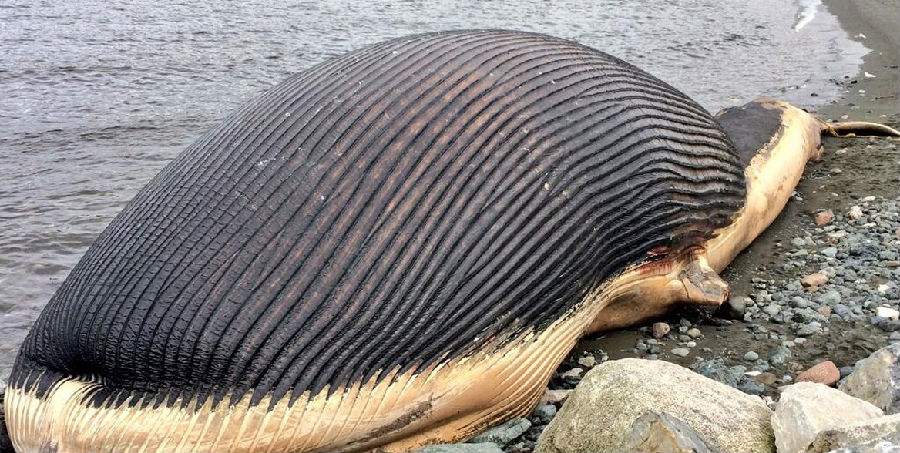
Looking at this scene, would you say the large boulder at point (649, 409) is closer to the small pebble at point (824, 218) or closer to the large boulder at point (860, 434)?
the large boulder at point (860, 434)

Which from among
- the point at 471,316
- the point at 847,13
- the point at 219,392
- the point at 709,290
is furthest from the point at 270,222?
the point at 847,13

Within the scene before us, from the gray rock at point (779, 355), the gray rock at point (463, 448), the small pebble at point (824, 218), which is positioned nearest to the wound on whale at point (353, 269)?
the gray rock at point (463, 448)

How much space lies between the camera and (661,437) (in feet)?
8.28

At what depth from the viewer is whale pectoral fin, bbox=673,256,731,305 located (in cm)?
485

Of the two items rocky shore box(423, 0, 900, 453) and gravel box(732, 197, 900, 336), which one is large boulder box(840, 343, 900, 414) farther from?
gravel box(732, 197, 900, 336)

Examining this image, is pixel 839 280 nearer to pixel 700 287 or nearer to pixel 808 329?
pixel 808 329

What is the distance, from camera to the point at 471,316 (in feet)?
11.9

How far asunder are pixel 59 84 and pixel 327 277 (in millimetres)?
7877

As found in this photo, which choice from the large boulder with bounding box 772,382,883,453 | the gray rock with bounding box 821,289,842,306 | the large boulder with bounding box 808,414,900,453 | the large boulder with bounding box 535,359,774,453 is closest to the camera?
the large boulder with bounding box 808,414,900,453

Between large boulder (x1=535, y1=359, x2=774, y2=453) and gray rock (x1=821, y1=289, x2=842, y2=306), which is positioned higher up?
large boulder (x1=535, y1=359, x2=774, y2=453)

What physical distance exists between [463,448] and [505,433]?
14.5 inches

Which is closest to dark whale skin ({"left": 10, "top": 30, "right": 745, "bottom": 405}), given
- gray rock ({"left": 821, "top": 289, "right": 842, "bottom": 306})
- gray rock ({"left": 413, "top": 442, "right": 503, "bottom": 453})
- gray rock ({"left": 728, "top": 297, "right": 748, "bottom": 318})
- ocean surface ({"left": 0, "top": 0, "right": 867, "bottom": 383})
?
gray rock ({"left": 413, "top": 442, "right": 503, "bottom": 453})

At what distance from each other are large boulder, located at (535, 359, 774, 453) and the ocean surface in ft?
11.4

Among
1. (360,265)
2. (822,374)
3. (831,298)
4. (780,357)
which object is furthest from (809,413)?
(831,298)
